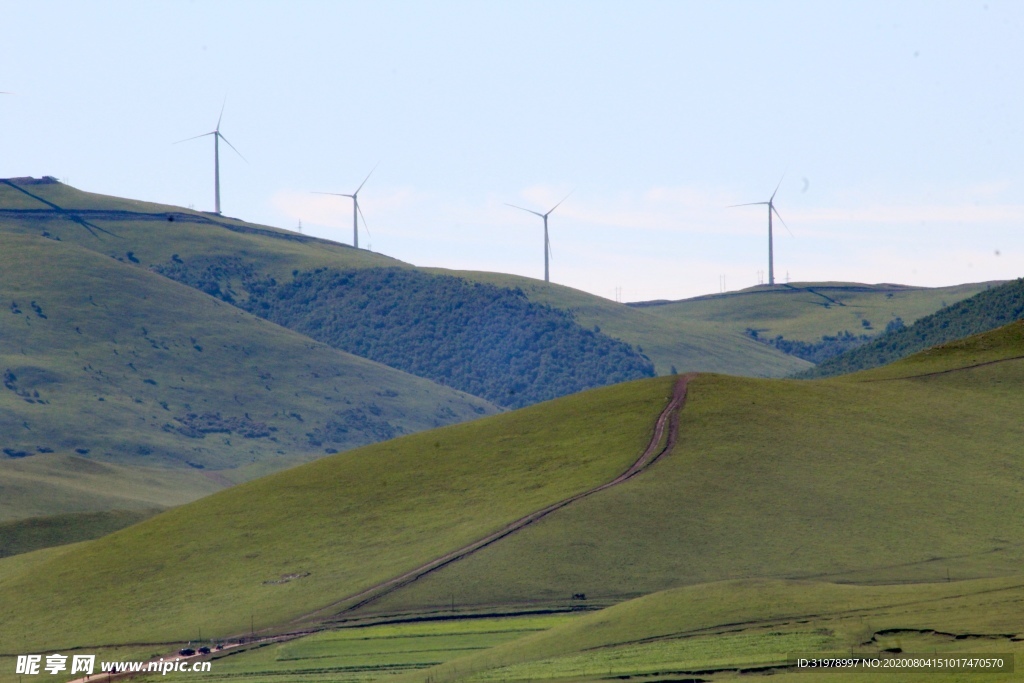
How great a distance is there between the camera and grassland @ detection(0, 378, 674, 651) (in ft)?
263

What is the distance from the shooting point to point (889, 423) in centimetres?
10112

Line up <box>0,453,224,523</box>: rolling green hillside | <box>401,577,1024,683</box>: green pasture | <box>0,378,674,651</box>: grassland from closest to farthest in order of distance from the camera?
1. <box>401,577,1024,683</box>: green pasture
2. <box>0,378,674,651</box>: grassland
3. <box>0,453,224,523</box>: rolling green hillside

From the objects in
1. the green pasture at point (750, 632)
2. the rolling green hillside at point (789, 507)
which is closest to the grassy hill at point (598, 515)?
the rolling green hillside at point (789, 507)

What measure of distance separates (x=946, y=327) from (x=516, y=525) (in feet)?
356

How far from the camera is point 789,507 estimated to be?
84.9 metres

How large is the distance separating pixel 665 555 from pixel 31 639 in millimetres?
38730

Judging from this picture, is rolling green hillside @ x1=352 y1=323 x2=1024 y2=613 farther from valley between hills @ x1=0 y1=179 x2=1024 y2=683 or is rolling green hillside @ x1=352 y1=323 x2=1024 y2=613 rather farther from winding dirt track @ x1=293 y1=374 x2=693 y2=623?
winding dirt track @ x1=293 y1=374 x2=693 y2=623

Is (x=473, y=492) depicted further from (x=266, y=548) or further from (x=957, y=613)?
(x=957, y=613)

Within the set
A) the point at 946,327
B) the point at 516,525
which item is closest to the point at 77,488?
the point at 516,525

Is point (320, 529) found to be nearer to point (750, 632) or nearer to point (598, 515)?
point (598, 515)

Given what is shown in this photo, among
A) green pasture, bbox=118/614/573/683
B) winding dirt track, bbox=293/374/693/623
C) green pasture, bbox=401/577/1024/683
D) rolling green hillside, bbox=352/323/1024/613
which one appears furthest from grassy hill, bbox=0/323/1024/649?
green pasture, bbox=401/577/1024/683

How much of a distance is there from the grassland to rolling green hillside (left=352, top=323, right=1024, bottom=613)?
4.59 m

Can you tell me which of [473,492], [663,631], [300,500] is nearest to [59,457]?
[300,500]

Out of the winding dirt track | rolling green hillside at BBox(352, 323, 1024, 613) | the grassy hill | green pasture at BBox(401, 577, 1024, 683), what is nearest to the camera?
green pasture at BBox(401, 577, 1024, 683)
